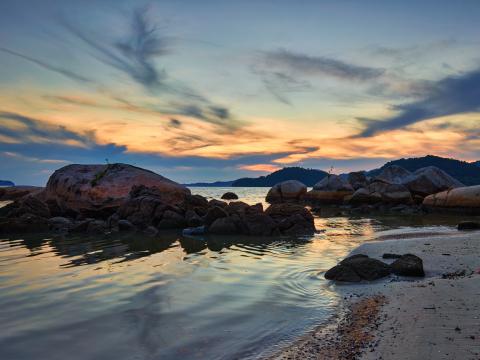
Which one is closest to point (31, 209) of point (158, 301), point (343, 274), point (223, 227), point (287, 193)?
point (223, 227)

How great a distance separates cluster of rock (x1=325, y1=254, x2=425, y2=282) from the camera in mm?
8539

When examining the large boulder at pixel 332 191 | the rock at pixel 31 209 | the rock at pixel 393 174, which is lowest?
the rock at pixel 31 209

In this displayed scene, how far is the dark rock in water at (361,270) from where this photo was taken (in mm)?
8602

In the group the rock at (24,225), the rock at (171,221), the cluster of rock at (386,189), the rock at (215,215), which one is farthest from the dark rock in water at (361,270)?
the cluster of rock at (386,189)

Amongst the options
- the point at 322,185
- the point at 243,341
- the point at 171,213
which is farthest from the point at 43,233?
the point at 322,185

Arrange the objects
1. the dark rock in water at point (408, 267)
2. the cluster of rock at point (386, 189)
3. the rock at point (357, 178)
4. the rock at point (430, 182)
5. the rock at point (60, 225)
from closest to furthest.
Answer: the dark rock in water at point (408, 267) → the rock at point (60, 225) → the rock at point (430, 182) → the cluster of rock at point (386, 189) → the rock at point (357, 178)

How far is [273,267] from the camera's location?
10.5 metres

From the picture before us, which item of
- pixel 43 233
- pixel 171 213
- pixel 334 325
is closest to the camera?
pixel 334 325

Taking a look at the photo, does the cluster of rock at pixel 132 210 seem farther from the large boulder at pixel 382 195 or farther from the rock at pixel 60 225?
the large boulder at pixel 382 195

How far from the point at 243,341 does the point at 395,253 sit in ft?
24.4

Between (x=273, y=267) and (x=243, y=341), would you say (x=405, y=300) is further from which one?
(x=273, y=267)

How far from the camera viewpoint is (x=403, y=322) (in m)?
5.34

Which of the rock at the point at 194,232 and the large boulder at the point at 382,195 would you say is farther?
the large boulder at the point at 382,195

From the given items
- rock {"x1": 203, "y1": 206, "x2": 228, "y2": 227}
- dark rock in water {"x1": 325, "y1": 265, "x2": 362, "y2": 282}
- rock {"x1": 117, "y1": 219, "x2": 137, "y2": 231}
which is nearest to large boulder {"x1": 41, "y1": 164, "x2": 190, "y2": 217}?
Result: rock {"x1": 117, "y1": 219, "x2": 137, "y2": 231}
